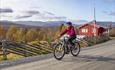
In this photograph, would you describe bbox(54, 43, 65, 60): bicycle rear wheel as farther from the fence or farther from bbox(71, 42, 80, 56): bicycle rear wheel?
the fence

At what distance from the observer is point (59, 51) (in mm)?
14555

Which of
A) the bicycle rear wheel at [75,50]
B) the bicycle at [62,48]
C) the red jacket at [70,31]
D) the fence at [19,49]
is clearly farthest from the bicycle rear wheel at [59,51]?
the fence at [19,49]

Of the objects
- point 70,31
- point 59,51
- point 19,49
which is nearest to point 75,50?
point 70,31

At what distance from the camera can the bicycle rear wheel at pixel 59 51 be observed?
46.8ft

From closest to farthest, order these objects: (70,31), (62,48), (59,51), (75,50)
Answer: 1. (59,51)
2. (62,48)
3. (70,31)
4. (75,50)

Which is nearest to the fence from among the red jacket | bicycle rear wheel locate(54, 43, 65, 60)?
bicycle rear wheel locate(54, 43, 65, 60)

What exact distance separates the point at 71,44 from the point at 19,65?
4110 millimetres

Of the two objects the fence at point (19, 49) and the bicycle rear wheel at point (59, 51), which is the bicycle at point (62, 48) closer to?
the bicycle rear wheel at point (59, 51)

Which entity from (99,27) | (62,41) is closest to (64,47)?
(62,41)

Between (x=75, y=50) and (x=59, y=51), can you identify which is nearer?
(x=59, y=51)

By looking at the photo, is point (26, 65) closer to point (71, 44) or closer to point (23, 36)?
point (71, 44)

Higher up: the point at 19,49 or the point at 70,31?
the point at 70,31

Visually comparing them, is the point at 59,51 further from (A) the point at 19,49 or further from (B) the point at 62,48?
(A) the point at 19,49

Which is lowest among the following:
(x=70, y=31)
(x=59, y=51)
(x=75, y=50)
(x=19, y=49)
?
(x=19, y=49)
